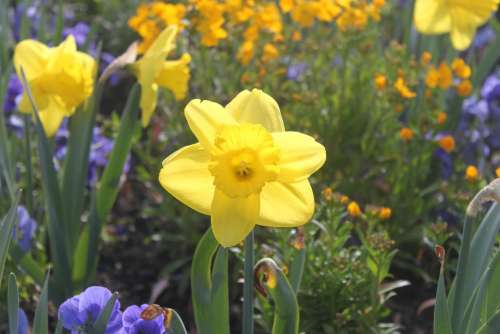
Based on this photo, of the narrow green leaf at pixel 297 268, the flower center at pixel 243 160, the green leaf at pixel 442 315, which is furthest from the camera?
the narrow green leaf at pixel 297 268

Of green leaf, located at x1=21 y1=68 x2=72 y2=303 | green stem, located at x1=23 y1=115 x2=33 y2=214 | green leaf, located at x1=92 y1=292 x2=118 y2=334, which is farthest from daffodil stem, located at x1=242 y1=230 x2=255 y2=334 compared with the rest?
green stem, located at x1=23 y1=115 x2=33 y2=214

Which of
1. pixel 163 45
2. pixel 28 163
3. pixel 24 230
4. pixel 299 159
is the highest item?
pixel 299 159

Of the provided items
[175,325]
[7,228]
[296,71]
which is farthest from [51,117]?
[296,71]

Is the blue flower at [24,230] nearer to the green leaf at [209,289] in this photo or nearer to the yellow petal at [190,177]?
the green leaf at [209,289]

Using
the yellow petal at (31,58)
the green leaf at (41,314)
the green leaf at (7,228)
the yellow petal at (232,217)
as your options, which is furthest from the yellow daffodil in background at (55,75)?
the yellow petal at (232,217)

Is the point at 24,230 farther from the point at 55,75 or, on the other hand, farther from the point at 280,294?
the point at 280,294

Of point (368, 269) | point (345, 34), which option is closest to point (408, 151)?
point (345, 34)

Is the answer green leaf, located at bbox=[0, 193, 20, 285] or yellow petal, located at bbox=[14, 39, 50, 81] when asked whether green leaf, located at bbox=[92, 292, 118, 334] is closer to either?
green leaf, located at bbox=[0, 193, 20, 285]
